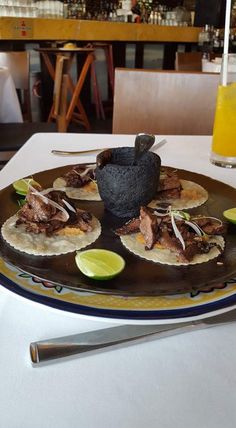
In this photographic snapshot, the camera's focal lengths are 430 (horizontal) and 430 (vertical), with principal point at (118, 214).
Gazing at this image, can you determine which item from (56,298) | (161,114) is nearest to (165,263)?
(56,298)

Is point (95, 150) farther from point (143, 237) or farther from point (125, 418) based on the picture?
point (125, 418)

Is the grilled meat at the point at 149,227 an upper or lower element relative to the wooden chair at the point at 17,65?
lower

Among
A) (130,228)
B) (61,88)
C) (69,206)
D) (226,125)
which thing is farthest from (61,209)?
(61,88)

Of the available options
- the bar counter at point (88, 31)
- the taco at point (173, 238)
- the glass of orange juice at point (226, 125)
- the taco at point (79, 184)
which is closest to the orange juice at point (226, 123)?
the glass of orange juice at point (226, 125)

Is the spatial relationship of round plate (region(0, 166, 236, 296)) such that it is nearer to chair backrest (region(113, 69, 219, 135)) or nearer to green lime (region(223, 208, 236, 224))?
green lime (region(223, 208, 236, 224))

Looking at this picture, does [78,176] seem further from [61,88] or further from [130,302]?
[61,88]

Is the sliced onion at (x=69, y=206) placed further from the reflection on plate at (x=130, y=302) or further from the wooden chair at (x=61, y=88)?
the wooden chair at (x=61, y=88)
